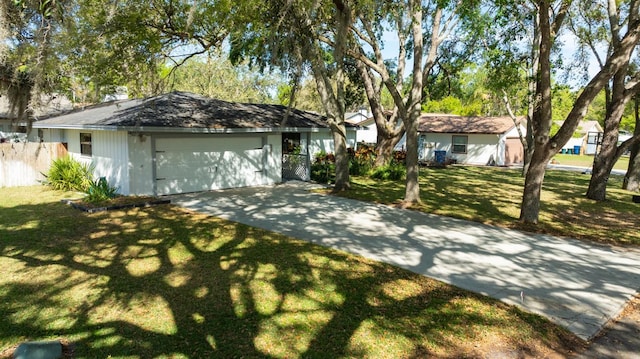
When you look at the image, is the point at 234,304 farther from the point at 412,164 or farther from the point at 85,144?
the point at 85,144

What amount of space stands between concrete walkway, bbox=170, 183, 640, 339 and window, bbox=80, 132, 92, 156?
4301 millimetres

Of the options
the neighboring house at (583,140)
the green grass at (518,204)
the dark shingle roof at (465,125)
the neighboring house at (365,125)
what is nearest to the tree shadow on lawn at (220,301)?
the green grass at (518,204)

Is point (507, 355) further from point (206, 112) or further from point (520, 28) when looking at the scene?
point (206, 112)

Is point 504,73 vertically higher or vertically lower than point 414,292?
higher

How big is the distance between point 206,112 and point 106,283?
9546 mm

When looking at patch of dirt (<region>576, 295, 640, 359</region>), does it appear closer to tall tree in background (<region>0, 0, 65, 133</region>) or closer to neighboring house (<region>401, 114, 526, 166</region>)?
tall tree in background (<region>0, 0, 65, 133</region>)

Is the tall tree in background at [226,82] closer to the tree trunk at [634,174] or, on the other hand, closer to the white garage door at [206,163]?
the white garage door at [206,163]

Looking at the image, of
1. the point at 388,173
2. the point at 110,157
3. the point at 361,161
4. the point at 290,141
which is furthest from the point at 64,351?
the point at 361,161

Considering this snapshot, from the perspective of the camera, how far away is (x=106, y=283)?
19.8ft

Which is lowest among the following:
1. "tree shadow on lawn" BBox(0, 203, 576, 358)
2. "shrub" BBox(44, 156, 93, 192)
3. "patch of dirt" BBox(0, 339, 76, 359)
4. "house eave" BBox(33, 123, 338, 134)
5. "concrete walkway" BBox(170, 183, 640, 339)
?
"patch of dirt" BBox(0, 339, 76, 359)

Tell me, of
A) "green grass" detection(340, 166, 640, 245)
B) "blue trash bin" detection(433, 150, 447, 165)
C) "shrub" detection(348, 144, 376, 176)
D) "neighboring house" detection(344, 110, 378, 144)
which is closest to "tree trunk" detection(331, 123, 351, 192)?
"green grass" detection(340, 166, 640, 245)

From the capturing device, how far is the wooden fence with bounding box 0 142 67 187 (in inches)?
552

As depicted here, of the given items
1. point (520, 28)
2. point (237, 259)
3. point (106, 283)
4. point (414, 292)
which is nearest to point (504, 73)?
point (520, 28)

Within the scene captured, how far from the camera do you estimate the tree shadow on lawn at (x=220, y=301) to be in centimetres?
451
